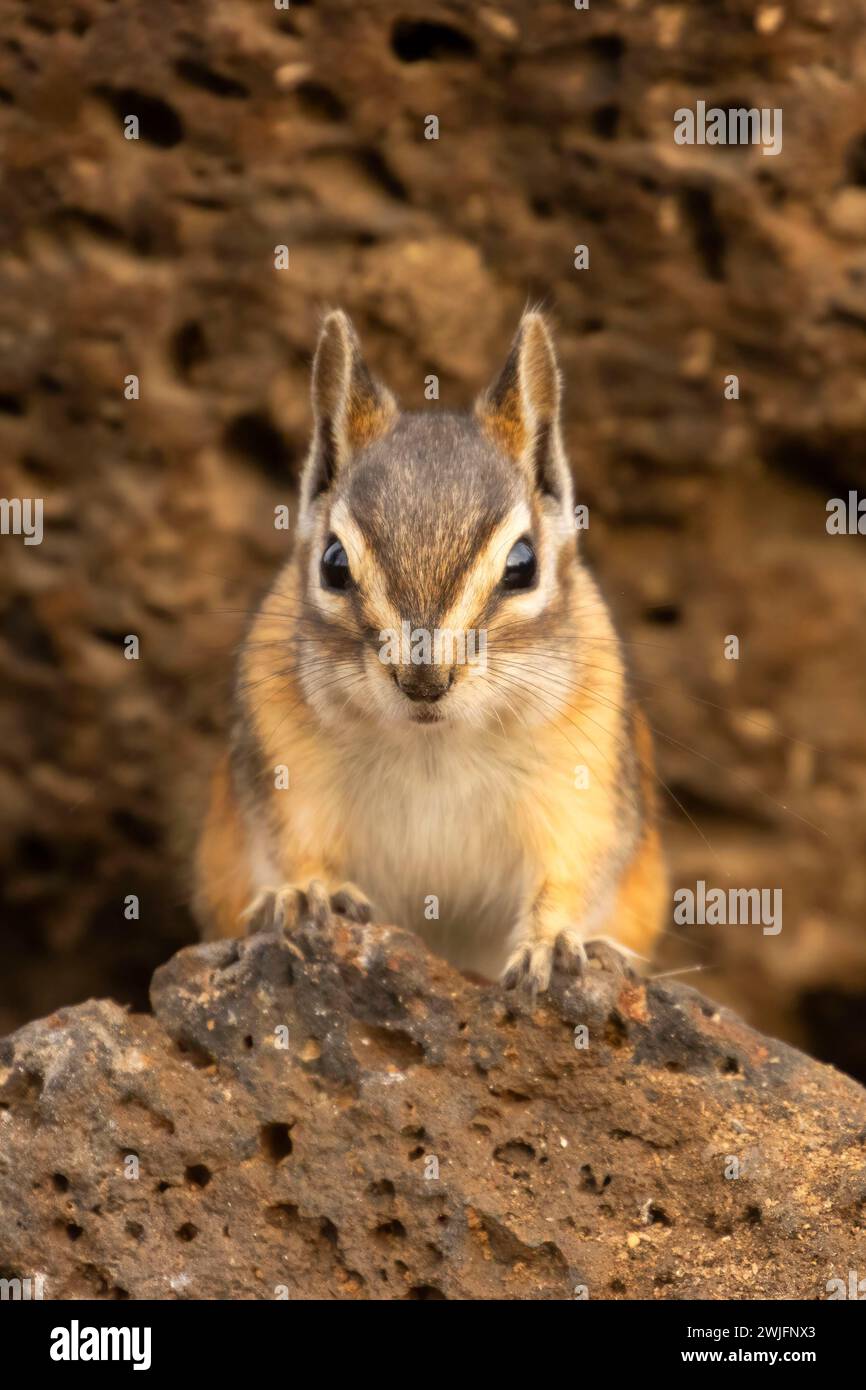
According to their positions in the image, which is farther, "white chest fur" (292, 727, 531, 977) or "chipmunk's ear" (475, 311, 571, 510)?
"chipmunk's ear" (475, 311, 571, 510)

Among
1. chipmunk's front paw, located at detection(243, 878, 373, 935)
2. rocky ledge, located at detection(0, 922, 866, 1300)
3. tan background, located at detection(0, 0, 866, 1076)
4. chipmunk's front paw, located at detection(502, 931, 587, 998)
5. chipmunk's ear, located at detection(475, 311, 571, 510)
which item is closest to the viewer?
rocky ledge, located at detection(0, 922, 866, 1300)

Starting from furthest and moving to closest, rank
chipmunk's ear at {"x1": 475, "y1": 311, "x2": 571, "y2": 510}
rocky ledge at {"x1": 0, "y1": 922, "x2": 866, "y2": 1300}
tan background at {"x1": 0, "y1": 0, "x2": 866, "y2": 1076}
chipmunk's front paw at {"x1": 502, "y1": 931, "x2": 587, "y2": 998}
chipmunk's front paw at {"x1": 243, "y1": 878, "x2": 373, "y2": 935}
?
tan background at {"x1": 0, "y1": 0, "x2": 866, "y2": 1076} → chipmunk's ear at {"x1": 475, "y1": 311, "x2": 571, "y2": 510} → chipmunk's front paw at {"x1": 243, "y1": 878, "x2": 373, "y2": 935} → chipmunk's front paw at {"x1": 502, "y1": 931, "x2": 587, "y2": 998} → rocky ledge at {"x1": 0, "y1": 922, "x2": 866, "y2": 1300}

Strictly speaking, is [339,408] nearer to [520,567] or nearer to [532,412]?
[532,412]

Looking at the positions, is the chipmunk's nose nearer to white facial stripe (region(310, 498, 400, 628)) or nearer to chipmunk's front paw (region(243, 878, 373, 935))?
white facial stripe (region(310, 498, 400, 628))

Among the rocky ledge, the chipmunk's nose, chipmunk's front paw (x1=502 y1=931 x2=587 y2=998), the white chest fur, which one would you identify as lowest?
the rocky ledge

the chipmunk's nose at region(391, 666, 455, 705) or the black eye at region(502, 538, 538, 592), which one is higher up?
the black eye at region(502, 538, 538, 592)

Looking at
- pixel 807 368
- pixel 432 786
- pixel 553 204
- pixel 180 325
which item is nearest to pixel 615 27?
pixel 553 204

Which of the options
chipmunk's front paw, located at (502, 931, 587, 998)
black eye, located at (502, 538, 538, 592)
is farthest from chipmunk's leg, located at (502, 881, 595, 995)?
black eye, located at (502, 538, 538, 592)
